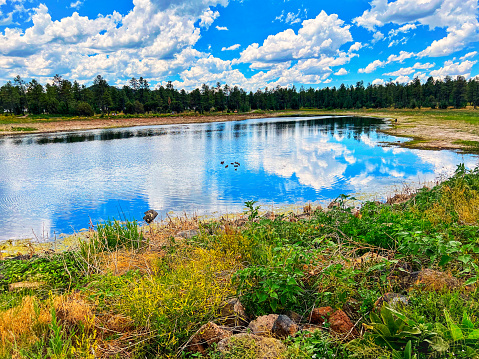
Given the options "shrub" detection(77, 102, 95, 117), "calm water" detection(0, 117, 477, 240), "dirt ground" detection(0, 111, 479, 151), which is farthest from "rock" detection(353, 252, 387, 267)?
"shrub" detection(77, 102, 95, 117)

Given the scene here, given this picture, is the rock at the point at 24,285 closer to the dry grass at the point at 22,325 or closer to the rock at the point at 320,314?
the dry grass at the point at 22,325

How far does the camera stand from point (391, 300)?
3.88 m

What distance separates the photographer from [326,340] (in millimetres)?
3359

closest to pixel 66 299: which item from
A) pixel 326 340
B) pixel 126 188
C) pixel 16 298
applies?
pixel 16 298

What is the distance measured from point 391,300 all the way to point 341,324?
2.48 feet

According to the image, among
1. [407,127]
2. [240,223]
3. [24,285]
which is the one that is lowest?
[240,223]

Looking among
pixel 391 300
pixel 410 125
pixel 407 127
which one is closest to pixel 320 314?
pixel 391 300

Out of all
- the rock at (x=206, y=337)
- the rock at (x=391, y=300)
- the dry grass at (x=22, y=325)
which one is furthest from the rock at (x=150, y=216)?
the rock at (x=391, y=300)

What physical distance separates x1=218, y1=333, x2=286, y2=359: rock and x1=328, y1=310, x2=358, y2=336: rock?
715 mm

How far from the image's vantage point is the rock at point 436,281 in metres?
4.12

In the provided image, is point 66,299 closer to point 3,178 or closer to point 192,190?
point 192,190

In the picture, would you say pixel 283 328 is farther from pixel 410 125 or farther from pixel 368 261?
pixel 410 125

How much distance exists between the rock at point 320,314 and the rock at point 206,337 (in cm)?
112

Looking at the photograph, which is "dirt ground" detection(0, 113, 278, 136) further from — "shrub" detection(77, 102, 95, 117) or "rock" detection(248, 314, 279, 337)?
"rock" detection(248, 314, 279, 337)
